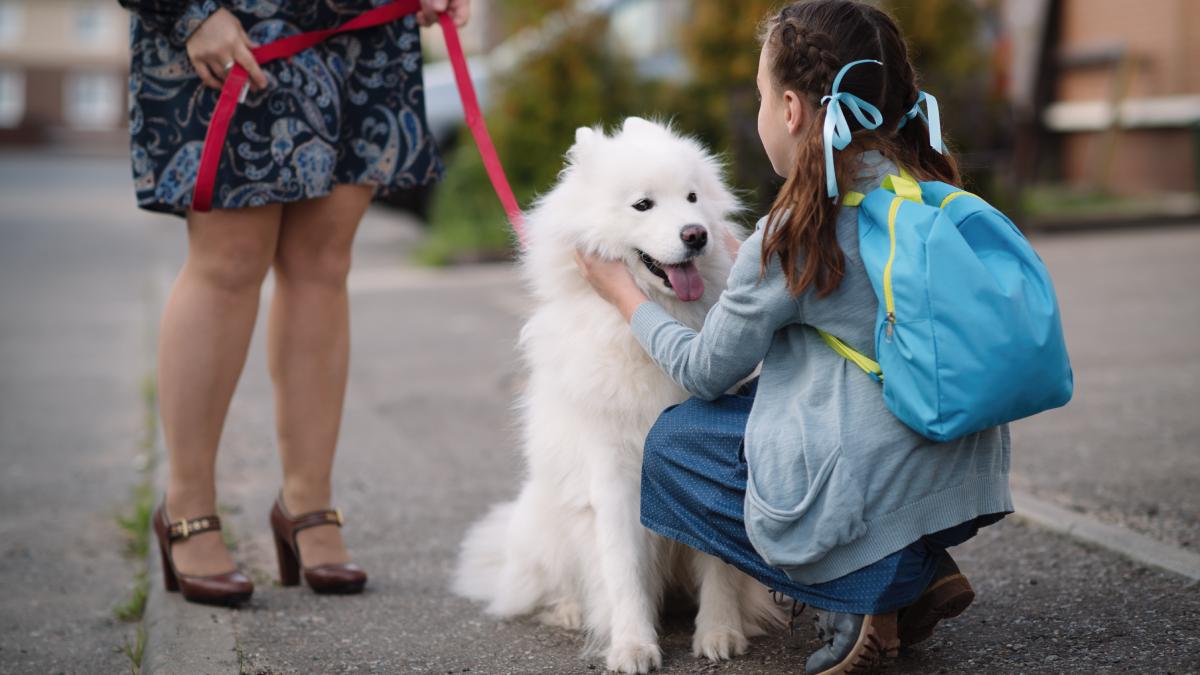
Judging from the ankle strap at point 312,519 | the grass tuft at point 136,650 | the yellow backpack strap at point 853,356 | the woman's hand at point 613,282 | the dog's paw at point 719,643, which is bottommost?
the grass tuft at point 136,650

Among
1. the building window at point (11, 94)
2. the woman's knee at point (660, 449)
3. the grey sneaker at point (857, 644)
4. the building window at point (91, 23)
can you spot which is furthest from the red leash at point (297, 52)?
the building window at point (91, 23)

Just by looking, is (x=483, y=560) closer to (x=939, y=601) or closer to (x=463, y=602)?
(x=463, y=602)

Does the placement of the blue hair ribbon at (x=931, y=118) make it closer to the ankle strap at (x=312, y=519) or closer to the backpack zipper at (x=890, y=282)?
the backpack zipper at (x=890, y=282)

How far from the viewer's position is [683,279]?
2.68m

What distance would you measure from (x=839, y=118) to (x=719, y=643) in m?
1.15

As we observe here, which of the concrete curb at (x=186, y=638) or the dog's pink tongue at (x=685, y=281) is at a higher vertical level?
the dog's pink tongue at (x=685, y=281)

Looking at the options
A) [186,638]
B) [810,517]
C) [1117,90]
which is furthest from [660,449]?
[1117,90]

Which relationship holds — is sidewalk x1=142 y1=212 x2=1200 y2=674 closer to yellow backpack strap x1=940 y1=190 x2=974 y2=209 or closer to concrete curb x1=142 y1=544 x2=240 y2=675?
concrete curb x1=142 y1=544 x2=240 y2=675

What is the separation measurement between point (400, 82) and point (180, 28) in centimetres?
58

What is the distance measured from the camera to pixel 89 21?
5197cm

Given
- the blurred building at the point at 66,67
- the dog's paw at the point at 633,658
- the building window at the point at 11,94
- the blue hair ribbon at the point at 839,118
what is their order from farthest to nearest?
the building window at the point at 11,94 < the blurred building at the point at 66,67 < the dog's paw at the point at 633,658 < the blue hair ribbon at the point at 839,118

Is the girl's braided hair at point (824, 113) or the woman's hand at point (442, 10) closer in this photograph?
the girl's braided hair at point (824, 113)

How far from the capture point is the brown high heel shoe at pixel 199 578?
9.70 feet

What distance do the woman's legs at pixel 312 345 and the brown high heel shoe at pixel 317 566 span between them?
0.02 m
